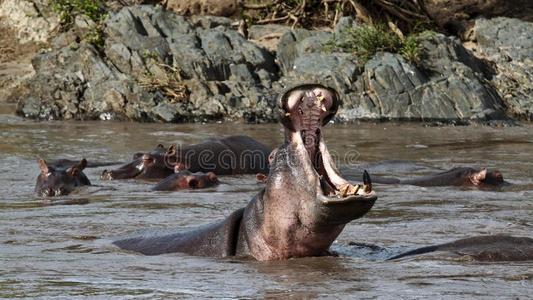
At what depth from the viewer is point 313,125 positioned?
3867mm

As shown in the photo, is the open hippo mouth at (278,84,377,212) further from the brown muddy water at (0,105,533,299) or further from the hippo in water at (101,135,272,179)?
Result: the hippo in water at (101,135,272,179)

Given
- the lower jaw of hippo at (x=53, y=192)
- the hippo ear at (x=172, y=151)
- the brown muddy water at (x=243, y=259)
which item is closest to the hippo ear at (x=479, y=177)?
the brown muddy water at (x=243, y=259)

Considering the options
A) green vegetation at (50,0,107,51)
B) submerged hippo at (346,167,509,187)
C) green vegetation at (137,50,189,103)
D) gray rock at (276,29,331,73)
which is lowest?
submerged hippo at (346,167,509,187)

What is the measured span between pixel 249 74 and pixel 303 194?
13.4m

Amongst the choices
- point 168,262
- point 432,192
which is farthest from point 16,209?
point 432,192

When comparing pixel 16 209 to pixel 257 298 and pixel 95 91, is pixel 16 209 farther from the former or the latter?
pixel 95 91

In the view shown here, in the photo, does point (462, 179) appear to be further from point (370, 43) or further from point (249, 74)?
point (249, 74)

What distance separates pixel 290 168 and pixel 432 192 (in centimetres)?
424

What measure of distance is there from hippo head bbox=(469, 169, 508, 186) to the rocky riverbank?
24.3 feet

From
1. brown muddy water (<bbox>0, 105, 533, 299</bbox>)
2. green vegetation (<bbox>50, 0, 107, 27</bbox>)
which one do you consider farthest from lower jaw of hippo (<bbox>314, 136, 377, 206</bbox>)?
green vegetation (<bbox>50, 0, 107, 27</bbox>)

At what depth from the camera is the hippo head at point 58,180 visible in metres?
7.89

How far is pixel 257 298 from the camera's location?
11.6 ft

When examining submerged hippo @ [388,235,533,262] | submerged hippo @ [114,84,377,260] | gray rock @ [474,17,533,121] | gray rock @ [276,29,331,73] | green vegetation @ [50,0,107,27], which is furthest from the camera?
green vegetation @ [50,0,107,27]

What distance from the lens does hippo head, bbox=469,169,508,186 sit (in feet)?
27.0
